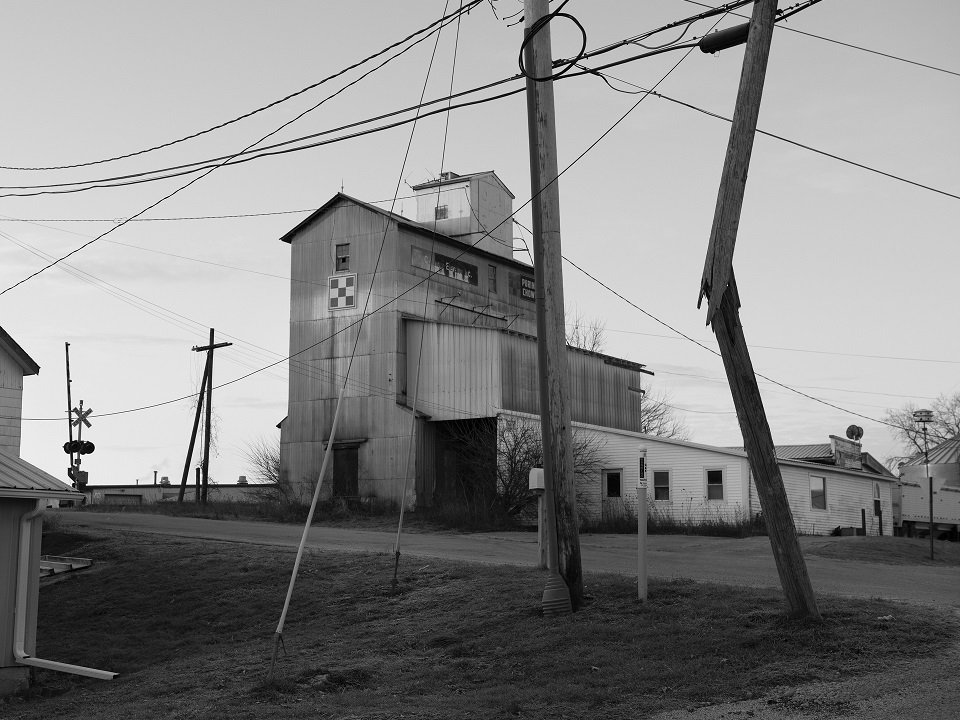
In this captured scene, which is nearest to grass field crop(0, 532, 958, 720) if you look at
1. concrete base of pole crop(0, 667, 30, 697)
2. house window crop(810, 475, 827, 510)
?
concrete base of pole crop(0, 667, 30, 697)

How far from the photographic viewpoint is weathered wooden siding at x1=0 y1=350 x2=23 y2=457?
76.9 feet

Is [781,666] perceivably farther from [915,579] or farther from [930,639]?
[915,579]

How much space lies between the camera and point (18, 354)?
2355 centimetres

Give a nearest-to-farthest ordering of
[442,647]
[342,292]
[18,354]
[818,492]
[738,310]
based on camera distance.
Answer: [738,310] < [442,647] < [18,354] < [818,492] < [342,292]

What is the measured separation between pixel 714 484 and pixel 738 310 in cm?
2587

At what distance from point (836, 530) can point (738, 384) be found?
28866 mm

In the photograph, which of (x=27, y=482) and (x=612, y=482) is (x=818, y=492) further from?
(x=27, y=482)

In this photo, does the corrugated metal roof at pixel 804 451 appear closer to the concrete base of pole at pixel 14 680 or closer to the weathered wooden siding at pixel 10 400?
the weathered wooden siding at pixel 10 400

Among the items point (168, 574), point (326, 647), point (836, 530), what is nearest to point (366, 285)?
point (836, 530)

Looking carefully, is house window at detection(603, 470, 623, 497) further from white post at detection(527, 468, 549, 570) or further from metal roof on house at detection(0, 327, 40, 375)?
white post at detection(527, 468, 549, 570)

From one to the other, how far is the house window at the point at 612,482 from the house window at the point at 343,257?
13.4 m

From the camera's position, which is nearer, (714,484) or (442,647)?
(442,647)

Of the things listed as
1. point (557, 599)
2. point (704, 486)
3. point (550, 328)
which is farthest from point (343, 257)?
point (557, 599)

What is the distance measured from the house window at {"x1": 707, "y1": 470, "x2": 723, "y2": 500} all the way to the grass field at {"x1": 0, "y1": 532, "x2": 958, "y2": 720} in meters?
19.8
